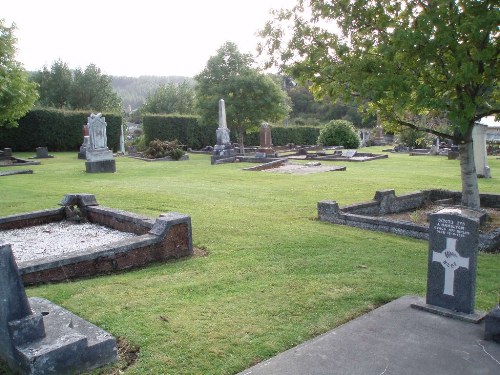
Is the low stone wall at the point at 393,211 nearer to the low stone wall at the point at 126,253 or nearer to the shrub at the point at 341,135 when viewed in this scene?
the low stone wall at the point at 126,253

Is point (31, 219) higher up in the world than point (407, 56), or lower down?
lower down

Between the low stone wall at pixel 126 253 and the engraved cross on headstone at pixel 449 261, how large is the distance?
12.6 ft

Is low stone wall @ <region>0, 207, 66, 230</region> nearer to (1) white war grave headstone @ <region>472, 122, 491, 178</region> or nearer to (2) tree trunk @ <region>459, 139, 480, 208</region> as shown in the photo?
(2) tree trunk @ <region>459, 139, 480, 208</region>

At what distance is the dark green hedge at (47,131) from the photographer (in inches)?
1433

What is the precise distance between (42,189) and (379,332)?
13.1 metres

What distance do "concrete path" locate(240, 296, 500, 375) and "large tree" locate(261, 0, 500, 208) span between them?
166 inches

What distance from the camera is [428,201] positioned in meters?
12.5

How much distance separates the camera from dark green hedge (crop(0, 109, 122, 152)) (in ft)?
119

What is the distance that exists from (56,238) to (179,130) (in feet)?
→ 114

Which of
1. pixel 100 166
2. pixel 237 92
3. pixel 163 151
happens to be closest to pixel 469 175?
pixel 100 166

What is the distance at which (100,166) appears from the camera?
21.1 meters

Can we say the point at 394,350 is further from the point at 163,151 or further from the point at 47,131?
the point at 47,131

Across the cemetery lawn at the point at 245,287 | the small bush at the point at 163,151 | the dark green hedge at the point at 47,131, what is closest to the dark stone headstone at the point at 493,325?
the cemetery lawn at the point at 245,287

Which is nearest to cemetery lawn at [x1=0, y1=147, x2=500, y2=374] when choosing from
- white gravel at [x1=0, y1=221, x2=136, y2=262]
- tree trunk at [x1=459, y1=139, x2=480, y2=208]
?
white gravel at [x1=0, y1=221, x2=136, y2=262]
